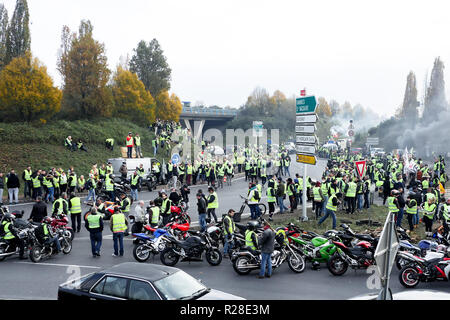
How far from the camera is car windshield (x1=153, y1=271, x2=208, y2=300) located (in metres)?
6.64

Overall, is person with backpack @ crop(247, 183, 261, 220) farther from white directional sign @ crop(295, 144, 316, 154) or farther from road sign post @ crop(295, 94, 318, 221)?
white directional sign @ crop(295, 144, 316, 154)

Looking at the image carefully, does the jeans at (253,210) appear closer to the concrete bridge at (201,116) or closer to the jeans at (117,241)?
the jeans at (117,241)

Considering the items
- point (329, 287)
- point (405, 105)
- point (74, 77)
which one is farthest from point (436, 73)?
point (329, 287)

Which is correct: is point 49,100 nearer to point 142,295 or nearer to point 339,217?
point 339,217

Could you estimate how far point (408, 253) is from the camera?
10.4 meters

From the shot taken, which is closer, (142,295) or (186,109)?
(142,295)

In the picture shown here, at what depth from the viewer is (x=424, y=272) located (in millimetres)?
9828

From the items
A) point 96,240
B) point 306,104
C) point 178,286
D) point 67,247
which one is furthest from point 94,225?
point 306,104

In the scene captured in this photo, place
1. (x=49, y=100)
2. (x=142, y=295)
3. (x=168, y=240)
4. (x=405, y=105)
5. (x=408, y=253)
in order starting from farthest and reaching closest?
(x=405, y=105) → (x=49, y=100) → (x=168, y=240) → (x=408, y=253) → (x=142, y=295)

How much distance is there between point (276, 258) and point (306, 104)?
24.9 ft

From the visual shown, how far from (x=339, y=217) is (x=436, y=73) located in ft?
241

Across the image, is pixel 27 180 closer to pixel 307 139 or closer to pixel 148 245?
pixel 148 245

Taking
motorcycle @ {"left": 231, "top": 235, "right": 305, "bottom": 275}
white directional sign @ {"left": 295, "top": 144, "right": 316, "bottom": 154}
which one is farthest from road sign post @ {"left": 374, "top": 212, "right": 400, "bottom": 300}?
white directional sign @ {"left": 295, "top": 144, "right": 316, "bottom": 154}

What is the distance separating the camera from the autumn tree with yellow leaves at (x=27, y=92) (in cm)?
3309
